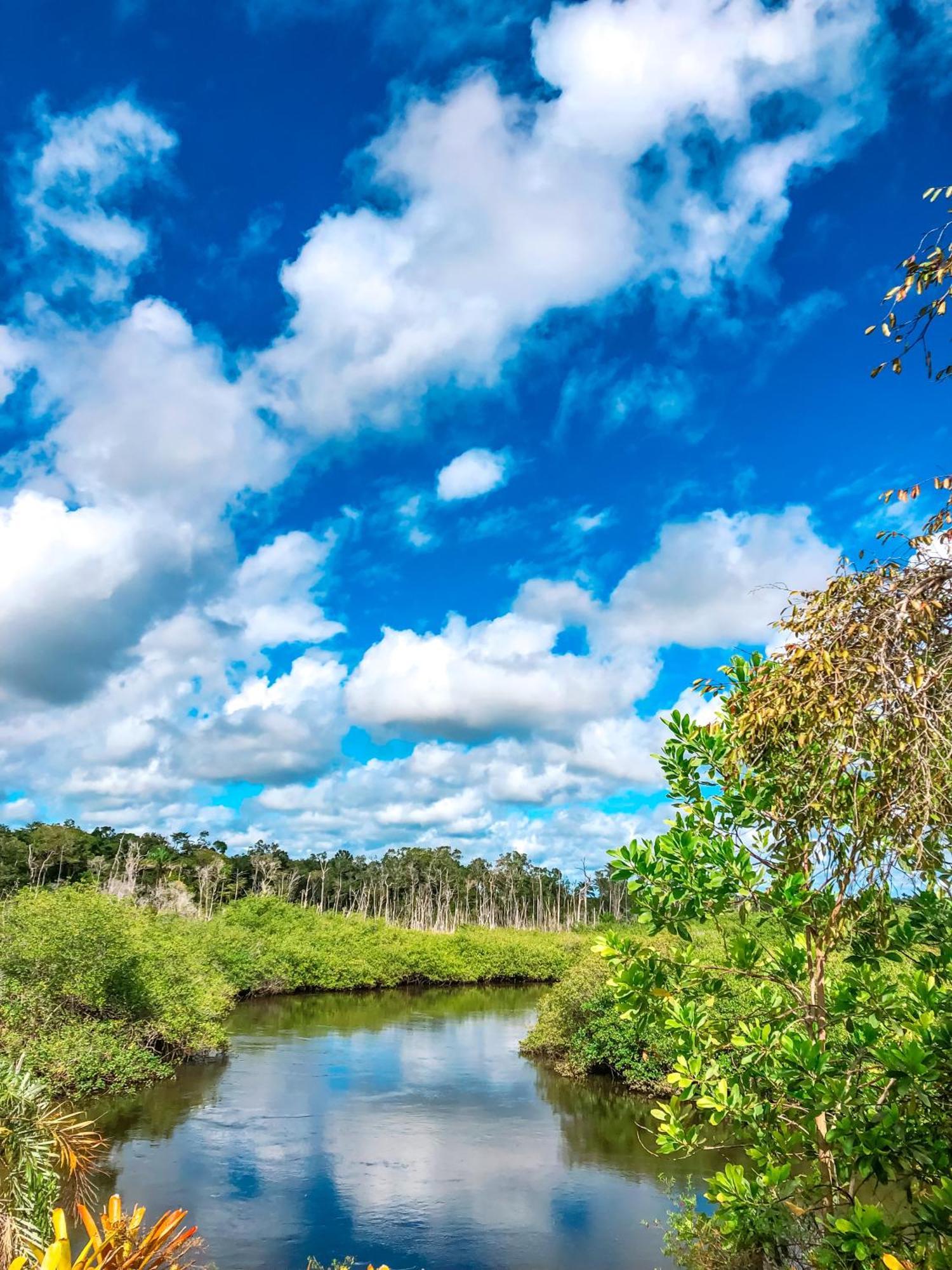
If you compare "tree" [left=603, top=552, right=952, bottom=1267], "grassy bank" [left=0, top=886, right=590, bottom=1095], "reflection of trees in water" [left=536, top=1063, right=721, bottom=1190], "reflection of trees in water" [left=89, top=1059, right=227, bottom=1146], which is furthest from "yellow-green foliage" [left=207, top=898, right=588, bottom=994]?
"tree" [left=603, top=552, right=952, bottom=1267]

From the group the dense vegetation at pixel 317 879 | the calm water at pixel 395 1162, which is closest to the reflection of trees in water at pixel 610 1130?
the calm water at pixel 395 1162

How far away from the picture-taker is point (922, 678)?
13.6 feet

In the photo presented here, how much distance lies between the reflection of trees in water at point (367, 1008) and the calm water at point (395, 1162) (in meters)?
7.05

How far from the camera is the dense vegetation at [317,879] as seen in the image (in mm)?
77062

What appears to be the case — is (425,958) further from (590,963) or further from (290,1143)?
(290,1143)

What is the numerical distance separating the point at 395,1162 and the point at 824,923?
736 inches

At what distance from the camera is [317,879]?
103750 millimetres

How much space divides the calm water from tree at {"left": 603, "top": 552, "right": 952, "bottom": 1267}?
38.8ft

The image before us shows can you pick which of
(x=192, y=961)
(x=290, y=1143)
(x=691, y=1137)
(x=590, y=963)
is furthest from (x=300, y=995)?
(x=691, y=1137)

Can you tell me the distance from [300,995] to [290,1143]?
36051mm

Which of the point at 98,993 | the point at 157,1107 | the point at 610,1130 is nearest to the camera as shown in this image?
the point at 610,1130

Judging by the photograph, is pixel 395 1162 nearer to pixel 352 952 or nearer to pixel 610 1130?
pixel 610 1130

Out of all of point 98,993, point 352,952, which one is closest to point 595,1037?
point 98,993

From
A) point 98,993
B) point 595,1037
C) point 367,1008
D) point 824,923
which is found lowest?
point 367,1008
